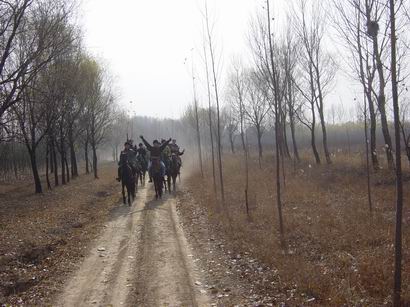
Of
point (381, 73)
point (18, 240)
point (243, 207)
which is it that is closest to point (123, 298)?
point (18, 240)

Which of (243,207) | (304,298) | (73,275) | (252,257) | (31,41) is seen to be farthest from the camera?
(31,41)

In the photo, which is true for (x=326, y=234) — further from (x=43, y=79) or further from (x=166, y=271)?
(x=43, y=79)

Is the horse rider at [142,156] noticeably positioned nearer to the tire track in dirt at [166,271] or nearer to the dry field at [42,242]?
the dry field at [42,242]

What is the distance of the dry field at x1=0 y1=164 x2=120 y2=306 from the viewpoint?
732 cm

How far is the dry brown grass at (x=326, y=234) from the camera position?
6.27 m

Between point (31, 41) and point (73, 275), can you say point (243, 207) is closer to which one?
point (73, 275)

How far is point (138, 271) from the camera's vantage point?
8008mm

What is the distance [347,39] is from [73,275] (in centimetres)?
1340

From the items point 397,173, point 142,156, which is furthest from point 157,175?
point 397,173

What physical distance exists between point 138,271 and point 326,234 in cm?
442

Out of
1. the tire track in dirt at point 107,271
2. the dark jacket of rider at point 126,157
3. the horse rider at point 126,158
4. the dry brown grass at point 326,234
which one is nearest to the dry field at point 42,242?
the tire track in dirt at point 107,271

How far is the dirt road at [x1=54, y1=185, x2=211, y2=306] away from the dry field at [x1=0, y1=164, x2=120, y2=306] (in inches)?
15.9

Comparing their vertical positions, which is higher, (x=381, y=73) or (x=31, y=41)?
(x=31, y=41)

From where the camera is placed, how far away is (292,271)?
7074mm
